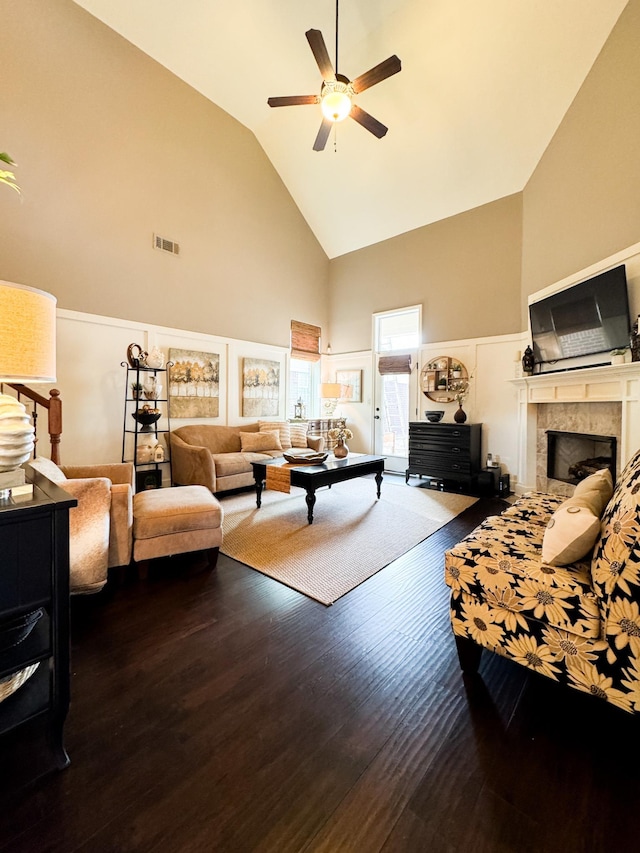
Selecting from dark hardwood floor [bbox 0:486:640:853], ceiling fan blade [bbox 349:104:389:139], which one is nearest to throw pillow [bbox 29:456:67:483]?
dark hardwood floor [bbox 0:486:640:853]

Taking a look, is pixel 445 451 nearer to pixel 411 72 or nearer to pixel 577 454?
pixel 577 454

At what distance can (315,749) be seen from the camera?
3.90 feet

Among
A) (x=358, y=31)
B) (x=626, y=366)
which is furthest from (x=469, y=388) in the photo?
(x=358, y=31)

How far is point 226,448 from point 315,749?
13.5ft

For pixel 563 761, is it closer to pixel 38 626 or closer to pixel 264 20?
pixel 38 626

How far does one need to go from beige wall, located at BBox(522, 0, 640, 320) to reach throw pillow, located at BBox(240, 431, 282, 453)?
13.2 ft

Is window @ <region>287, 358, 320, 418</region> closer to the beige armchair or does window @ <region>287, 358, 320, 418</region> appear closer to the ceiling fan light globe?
the ceiling fan light globe

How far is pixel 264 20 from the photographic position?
12.5ft

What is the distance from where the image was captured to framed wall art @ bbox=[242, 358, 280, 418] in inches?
221

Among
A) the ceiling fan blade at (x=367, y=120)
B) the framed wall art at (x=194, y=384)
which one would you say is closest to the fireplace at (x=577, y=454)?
the ceiling fan blade at (x=367, y=120)

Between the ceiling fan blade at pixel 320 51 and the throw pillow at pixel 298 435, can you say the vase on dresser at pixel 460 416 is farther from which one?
the ceiling fan blade at pixel 320 51

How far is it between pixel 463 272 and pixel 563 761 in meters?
5.66

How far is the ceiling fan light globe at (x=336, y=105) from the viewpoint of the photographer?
3.12 m

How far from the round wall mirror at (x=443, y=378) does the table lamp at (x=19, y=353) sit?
17.3 feet
